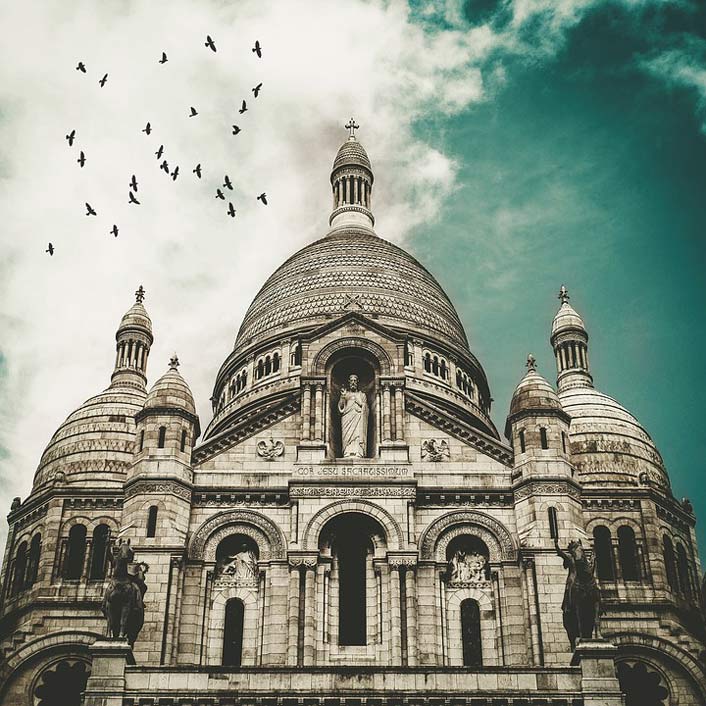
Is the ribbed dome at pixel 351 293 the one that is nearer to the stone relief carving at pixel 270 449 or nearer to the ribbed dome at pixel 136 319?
the ribbed dome at pixel 136 319

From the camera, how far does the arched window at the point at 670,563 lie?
4831 cm

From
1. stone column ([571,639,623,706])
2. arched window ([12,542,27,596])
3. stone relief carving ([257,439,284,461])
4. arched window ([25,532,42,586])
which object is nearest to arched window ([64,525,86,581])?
arched window ([25,532,42,586])

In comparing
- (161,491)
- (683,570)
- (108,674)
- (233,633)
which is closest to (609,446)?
(683,570)

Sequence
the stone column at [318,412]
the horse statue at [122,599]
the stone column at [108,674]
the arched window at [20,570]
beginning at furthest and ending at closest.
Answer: the arched window at [20,570] < the stone column at [318,412] < the horse statue at [122,599] < the stone column at [108,674]

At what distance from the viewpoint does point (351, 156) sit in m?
76.5

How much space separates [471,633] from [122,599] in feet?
34.6

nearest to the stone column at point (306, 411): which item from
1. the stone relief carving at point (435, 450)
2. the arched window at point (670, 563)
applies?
the stone relief carving at point (435, 450)

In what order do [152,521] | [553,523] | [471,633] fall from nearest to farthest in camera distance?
[471,633]
[553,523]
[152,521]

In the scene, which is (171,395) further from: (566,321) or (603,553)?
(566,321)

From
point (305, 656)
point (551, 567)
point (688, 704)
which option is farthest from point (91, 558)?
point (688, 704)

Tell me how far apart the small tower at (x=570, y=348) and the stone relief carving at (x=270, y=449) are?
65.5ft

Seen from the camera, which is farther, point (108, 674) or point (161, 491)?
point (161, 491)

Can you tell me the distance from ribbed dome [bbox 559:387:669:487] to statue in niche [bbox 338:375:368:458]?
12444mm

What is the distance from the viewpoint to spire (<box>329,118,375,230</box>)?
7388 centimetres
